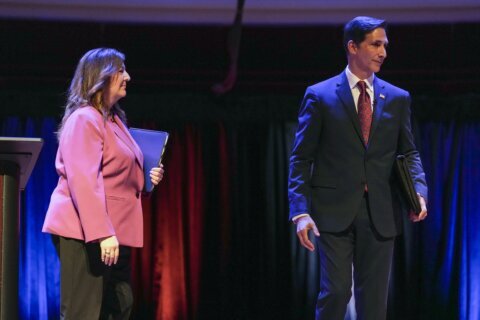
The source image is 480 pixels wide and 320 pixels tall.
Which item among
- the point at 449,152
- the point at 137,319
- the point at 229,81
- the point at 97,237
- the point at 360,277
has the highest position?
the point at 229,81

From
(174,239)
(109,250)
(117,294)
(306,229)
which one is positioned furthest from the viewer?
(174,239)

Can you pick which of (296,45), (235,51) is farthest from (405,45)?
(235,51)

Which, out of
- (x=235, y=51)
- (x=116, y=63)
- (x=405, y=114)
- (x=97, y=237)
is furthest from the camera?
(x=235, y=51)

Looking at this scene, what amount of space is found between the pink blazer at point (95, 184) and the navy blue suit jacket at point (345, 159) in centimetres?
65

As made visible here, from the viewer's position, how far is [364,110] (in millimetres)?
2961

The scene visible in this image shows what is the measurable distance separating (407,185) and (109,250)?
3.80 feet

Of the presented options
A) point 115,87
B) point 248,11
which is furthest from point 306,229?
point 248,11

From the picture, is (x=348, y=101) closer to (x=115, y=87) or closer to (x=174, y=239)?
(x=115, y=87)

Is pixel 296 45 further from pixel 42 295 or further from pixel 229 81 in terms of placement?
pixel 42 295

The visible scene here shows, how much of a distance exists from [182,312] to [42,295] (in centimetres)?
97

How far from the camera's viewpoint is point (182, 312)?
5.20m

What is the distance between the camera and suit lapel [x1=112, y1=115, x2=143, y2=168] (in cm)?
276

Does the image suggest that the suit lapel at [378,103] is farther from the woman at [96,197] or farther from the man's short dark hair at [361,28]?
the woman at [96,197]

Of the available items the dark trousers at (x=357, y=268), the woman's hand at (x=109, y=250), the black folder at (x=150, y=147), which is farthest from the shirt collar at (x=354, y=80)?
the woman's hand at (x=109, y=250)
